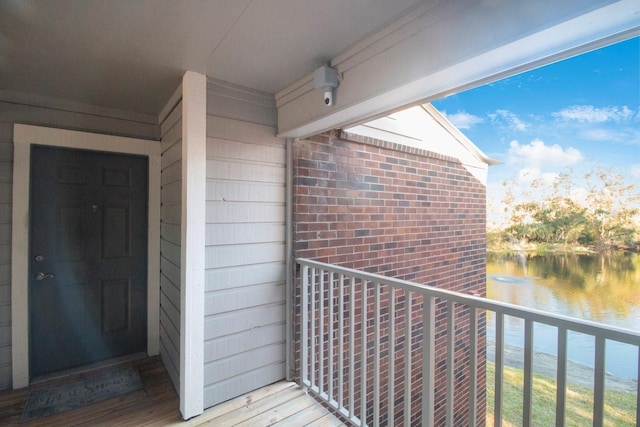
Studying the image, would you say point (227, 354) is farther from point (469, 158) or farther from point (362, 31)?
point (469, 158)

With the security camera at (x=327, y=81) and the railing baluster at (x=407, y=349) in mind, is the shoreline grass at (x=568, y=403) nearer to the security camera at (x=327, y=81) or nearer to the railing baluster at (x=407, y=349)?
the railing baluster at (x=407, y=349)

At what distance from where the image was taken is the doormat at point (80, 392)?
2018mm

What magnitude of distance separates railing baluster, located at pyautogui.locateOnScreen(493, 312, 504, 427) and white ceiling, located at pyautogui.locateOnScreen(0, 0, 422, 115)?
1.44m

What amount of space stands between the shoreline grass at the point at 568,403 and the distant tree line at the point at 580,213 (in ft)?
4.15

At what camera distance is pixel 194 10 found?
52.5 inches

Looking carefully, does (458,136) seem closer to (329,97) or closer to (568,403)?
(329,97)

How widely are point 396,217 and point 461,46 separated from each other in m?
2.15

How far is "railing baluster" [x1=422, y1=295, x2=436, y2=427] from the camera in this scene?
1468mm

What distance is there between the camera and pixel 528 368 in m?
1.15

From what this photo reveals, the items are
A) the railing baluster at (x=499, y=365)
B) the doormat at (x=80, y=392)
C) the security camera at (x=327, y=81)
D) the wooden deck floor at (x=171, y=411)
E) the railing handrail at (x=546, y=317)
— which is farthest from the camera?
the doormat at (x=80, y=392)

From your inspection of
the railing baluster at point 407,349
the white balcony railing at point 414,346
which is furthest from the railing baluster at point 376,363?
the railing baluster at point 407,349

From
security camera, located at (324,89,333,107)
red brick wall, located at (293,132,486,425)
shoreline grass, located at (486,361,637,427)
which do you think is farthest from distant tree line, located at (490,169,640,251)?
security camera, located at (324,89,333,107)

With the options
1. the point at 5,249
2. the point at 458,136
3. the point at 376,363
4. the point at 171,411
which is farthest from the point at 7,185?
the point at 458,136

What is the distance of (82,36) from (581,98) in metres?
3.97
